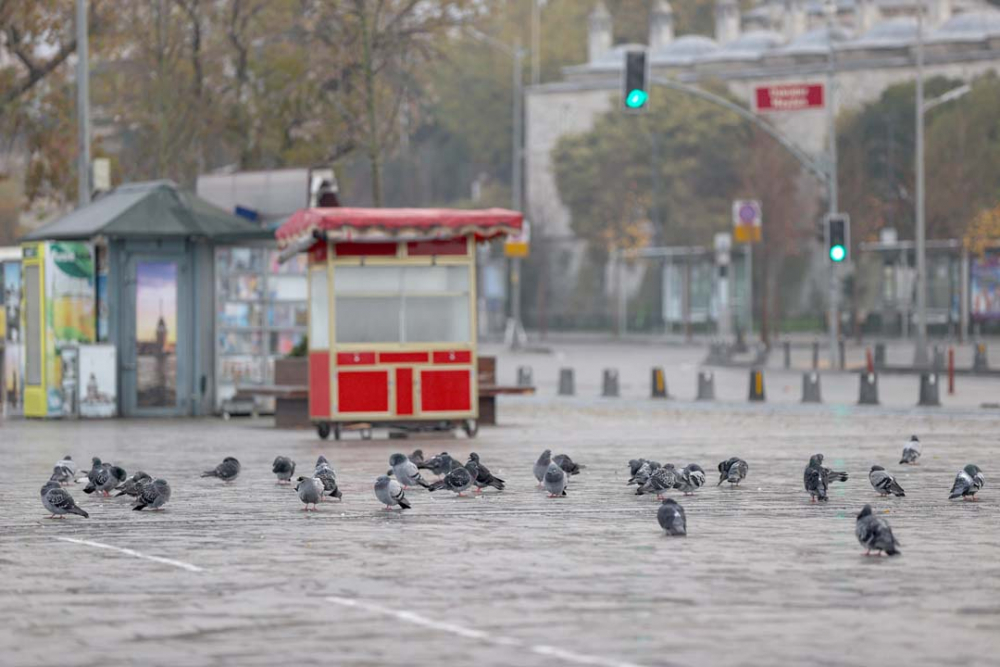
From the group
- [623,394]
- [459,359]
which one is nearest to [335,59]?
[623,394]

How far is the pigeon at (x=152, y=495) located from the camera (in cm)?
1572

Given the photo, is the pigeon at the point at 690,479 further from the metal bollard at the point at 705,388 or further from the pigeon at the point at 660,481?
the metal bollard at the point at 705,388

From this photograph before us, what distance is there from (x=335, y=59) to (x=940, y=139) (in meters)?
49.5

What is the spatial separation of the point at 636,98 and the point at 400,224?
38.4ft

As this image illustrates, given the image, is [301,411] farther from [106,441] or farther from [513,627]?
[513,627]

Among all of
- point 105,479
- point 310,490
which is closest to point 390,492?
point 310,490

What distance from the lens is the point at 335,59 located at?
136 feet

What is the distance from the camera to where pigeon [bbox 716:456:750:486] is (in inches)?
704

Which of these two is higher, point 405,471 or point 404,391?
point 404,391

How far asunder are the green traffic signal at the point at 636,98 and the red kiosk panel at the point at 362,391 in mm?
11729

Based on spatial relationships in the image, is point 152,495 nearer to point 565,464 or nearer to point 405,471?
point 405,471

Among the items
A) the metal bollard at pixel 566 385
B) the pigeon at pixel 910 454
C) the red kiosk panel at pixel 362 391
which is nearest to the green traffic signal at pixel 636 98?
the metal bollard at pixel 566 385

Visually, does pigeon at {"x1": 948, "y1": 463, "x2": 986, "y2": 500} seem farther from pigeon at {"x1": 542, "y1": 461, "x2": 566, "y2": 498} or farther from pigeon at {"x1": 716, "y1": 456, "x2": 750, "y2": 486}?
pigeon at {"x1": 542, "y1": 461, "x2": 566, "y2": 498}

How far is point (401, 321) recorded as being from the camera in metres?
26.2
